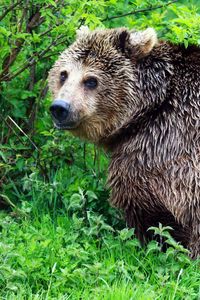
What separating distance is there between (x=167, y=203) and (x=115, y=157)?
706 millimetres

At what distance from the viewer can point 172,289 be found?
233 inches

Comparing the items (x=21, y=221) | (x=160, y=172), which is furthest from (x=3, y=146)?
(x=160, y=172)

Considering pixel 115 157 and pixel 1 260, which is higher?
pixel 115 157

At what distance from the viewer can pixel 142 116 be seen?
6.89 meters

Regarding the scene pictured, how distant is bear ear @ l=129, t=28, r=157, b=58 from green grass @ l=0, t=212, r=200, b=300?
1.54 metres

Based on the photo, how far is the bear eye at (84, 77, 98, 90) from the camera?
6930 millimetres

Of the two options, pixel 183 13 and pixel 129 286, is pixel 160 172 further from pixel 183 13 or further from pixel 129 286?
pixel 183 13

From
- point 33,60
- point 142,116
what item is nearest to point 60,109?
point 142,116

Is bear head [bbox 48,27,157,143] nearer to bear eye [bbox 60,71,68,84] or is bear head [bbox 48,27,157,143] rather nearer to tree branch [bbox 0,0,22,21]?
bear eye [bbox 60,71,68,84]

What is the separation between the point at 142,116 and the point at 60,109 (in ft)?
2.52

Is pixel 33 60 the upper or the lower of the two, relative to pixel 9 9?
lower

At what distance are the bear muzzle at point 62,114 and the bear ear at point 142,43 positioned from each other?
2.76 feet

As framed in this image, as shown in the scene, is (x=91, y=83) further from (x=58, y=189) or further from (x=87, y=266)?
(x=87, y=266)

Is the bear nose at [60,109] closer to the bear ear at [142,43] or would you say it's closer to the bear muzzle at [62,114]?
the bear muzzle at [62,114]
